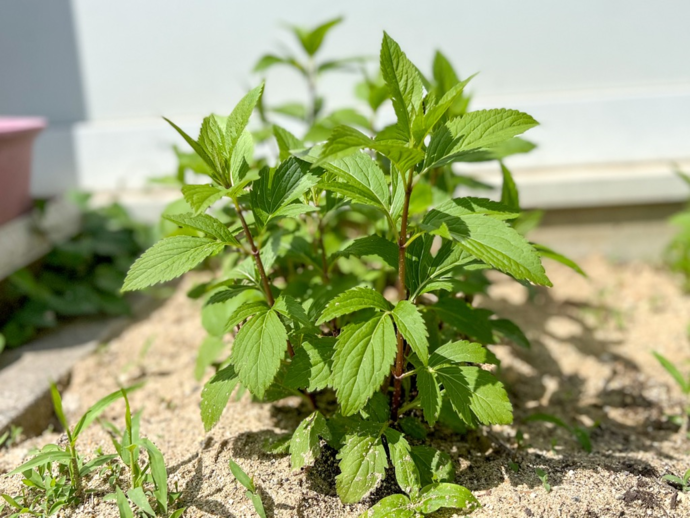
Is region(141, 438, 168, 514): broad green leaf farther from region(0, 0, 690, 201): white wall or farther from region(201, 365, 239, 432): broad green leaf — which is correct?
region(0, 0, 690, 201): white wall

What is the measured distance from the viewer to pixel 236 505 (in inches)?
→ 54.8

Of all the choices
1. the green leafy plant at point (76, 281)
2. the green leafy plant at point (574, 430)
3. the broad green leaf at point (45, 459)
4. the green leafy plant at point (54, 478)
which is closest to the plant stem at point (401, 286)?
the green leafy plant at point (574, 430)

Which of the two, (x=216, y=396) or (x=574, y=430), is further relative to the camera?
(x=574, y=430)

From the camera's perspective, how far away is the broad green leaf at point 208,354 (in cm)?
178

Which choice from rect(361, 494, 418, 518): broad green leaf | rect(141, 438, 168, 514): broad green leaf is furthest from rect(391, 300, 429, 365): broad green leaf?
rect(141, 438, 168, 514): broad green leaf

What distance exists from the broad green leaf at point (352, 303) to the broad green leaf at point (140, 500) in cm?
53

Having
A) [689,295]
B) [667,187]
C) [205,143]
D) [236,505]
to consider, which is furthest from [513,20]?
[236,505]

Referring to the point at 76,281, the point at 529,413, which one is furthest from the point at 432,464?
the point at 76,281

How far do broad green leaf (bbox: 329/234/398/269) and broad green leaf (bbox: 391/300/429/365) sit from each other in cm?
13

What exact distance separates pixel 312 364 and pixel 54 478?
2.22 ft

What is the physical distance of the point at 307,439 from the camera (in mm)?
1400

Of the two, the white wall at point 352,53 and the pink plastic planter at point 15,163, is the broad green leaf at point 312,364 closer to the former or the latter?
the pink plastic planter at point 15,163

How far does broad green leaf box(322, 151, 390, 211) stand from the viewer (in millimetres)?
1278

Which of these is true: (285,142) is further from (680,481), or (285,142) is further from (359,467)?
(680,481)
